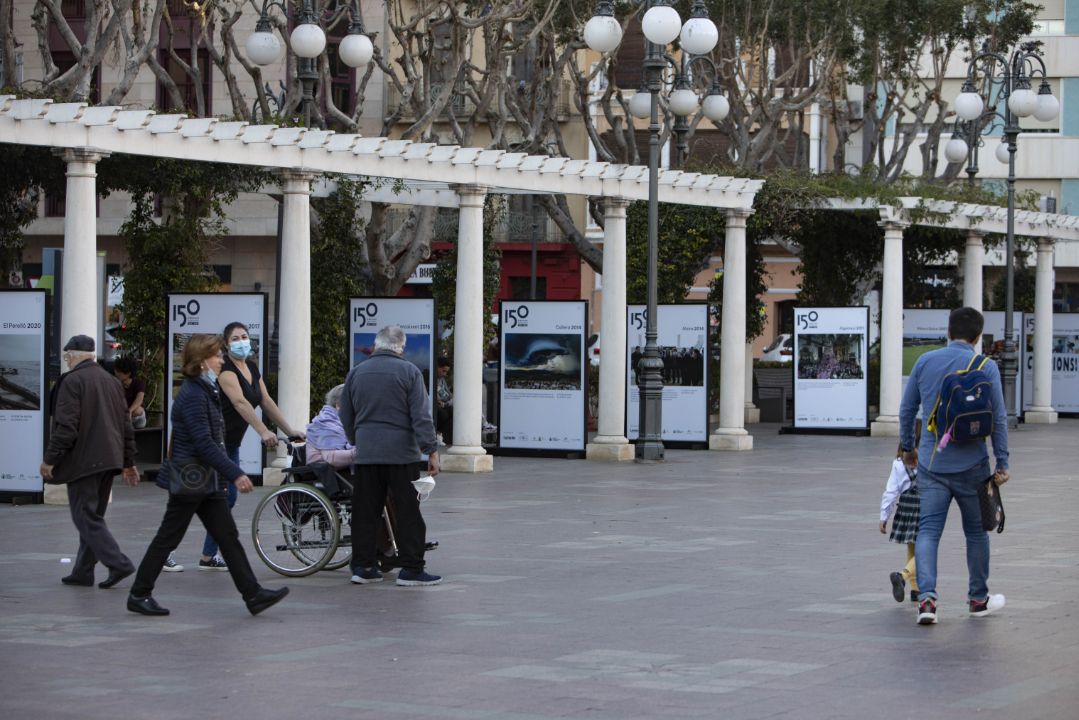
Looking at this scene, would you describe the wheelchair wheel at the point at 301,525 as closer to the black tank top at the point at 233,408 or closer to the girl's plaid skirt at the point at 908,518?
the black tank top at the point at 233,408

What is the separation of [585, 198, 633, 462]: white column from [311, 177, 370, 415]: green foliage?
3.41 meters

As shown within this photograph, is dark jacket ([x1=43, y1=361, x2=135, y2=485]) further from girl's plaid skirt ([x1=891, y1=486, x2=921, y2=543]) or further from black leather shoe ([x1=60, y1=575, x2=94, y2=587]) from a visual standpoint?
girl's plaid skirt ([x1=891, y1=486, x2=921, y2=543])

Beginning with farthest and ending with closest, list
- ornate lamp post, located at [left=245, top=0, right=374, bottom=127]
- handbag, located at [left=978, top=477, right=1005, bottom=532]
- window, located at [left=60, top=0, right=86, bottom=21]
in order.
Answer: window, located at [left=60, top=0, right=86, bottom=21] < ornate lamp post, located at [left=245, top=0, right=374, bottom=127] < handbag, located at [left=978, top=477, right=1005, bottom=532]

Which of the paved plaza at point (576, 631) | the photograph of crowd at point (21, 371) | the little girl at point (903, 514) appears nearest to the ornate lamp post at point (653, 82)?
the paved plaza at point (576, 631)

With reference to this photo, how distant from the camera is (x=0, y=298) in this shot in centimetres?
1830

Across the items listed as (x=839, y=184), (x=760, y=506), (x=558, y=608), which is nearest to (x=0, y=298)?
(x=760, y=506)

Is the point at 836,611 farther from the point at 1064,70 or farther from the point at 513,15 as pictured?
the point at 1064,70

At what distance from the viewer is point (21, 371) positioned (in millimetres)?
18266

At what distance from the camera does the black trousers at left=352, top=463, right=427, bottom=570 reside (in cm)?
1270

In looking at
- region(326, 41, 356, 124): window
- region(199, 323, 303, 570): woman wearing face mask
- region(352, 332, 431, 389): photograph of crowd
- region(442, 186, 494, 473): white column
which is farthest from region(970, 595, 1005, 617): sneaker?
region(326, 41, 356, 124): window

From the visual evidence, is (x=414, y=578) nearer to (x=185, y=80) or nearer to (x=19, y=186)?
(x=19, y=186)

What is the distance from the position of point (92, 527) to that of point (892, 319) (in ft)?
70.0

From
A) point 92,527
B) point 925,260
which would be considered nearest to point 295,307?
point 92,527

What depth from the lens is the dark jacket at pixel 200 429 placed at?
453 inches
